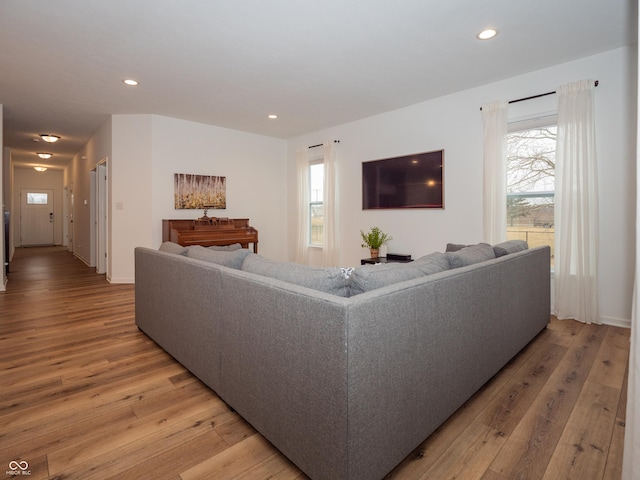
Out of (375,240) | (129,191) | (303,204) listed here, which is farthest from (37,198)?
(375,240)

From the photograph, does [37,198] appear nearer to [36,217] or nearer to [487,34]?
[36,217]

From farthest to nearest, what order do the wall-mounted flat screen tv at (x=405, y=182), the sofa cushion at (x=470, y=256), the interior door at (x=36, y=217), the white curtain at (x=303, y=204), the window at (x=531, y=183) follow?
the interior door at (x=36, y=217) → the white curtain at (x=303, y=204) → the wall-mounted flat screen tv at (x=405, y=182) → the window at (x=531, y=183) → the sofa cushion at (x=470, y=256)

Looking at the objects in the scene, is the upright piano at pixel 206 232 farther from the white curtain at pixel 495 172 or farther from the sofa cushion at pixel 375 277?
the sofa cushion at pixel 375 277

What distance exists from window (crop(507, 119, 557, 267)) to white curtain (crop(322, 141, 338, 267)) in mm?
2644

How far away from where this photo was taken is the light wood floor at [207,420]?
1387 millimetres

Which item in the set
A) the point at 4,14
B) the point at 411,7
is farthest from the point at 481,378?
the point at 4,14

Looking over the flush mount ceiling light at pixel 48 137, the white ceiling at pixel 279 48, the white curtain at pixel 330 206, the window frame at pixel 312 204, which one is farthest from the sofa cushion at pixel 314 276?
the flush mount ceiling light at pixel 48 137

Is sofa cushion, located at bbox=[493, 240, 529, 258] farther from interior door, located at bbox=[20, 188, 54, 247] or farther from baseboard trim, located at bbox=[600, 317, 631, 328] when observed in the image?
interior door, located at bbox=[20, 188, 54, 247]

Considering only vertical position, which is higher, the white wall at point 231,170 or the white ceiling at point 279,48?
the white ceiling at point 279,48

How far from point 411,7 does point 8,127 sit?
270 inches

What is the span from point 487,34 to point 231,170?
14.4 feet

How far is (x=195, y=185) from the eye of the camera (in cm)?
560

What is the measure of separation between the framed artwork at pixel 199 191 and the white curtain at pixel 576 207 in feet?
15.8

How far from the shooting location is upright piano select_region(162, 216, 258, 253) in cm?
504
